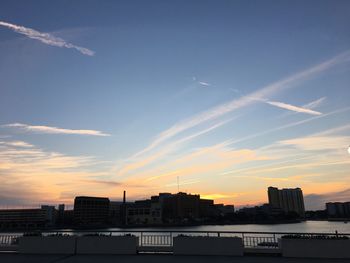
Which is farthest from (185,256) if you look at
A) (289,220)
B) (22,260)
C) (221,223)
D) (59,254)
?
(289,220)

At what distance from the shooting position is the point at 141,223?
168500 mm

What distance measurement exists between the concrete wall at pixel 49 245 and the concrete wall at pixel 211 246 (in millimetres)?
4569

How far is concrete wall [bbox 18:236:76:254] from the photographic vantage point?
14.1 meters

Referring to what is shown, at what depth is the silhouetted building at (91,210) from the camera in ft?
532

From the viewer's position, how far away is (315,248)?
12828 mm

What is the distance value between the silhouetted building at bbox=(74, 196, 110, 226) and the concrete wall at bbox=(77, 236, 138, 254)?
15314cm

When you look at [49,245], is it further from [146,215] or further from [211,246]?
[146,215]

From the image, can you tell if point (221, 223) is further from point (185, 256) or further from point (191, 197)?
point (185, 256)

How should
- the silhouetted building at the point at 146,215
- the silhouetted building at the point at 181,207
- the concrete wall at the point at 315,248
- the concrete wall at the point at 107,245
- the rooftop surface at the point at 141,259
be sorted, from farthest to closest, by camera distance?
the silhouetted building at the point at 181,207
the silhouetted building at the point at 146,215
the concrete wall at the point at 107,245
the concrete wall at the point at 315,248
the rooftop surface at the point at 141,259

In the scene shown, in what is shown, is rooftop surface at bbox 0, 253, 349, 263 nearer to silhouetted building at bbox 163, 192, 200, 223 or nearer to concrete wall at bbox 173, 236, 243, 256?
concrete wall at bbox 173, 236, 243, 256

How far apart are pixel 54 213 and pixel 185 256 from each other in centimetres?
20109

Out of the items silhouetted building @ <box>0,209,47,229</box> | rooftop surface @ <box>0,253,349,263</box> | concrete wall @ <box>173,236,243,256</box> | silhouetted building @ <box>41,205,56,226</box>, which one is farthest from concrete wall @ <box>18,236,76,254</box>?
silhouetted building @ <box>41,205,56,226</box>

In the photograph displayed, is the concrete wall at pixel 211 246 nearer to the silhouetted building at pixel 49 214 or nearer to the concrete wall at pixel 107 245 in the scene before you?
the concrete wall at pixel 107 245

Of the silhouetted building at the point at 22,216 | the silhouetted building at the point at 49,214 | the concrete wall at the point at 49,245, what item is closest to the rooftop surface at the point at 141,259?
the concrete wall at the point at 49,245
